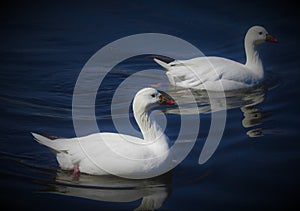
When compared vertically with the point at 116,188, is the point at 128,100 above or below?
above

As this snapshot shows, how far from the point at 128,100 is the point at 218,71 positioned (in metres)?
1.54

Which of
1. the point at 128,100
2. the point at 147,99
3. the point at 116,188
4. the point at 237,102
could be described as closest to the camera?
the point at 116,188

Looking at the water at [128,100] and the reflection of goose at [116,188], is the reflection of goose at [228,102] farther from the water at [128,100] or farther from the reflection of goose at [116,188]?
the reflection of goose at [116,188]

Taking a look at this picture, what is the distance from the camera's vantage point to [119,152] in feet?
18.1

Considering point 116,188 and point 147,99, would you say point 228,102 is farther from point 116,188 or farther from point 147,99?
point 116,188

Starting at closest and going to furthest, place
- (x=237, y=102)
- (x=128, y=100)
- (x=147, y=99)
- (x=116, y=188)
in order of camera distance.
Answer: (x=116, y=188) → (x=147, y=99) → (x=237, y=102) → (x=128, y=100)

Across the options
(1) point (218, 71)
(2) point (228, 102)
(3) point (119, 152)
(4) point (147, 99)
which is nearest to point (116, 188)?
(3) point (119, 152)

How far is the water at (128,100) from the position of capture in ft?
17.7

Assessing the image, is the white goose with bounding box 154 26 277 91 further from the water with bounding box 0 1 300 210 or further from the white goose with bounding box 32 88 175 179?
the white goose with bounding box 32 88 175 179

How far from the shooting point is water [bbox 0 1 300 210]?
17.7 feet

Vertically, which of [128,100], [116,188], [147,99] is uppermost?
[147,99]

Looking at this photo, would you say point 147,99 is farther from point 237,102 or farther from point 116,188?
point 237,102

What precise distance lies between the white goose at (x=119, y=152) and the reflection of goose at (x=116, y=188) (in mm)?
86

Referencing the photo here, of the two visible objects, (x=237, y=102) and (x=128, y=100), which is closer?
(x=237, y=102)
